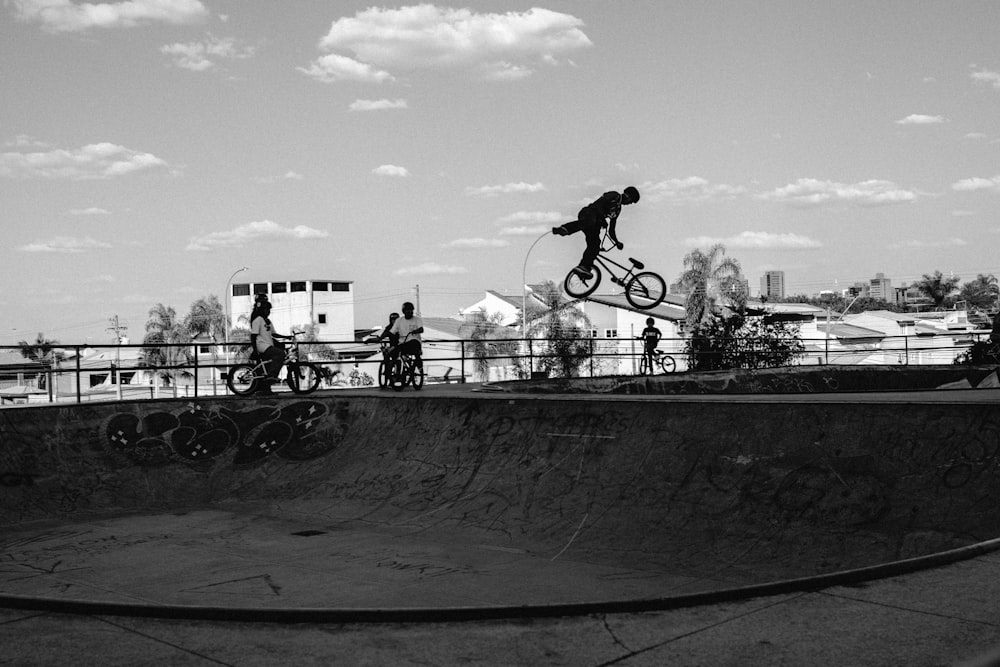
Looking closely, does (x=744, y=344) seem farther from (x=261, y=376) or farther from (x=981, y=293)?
(x=981, y=293)

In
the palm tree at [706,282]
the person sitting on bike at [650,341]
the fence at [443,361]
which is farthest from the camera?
the palm tree at [706,282]

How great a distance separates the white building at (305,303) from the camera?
313 feet

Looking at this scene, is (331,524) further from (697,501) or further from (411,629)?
(411,629)

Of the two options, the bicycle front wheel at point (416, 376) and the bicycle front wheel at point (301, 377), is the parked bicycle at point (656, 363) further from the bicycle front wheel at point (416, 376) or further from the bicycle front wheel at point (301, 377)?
the bicycle front wheel at point (301, 377)

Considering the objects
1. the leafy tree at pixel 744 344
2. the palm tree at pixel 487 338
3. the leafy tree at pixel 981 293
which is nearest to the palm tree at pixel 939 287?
the leafy tree at pixel 981 293

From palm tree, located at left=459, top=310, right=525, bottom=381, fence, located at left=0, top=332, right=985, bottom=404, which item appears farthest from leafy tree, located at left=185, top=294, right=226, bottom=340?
palm tree, located at left=459, top=310, right=525, bottom=381

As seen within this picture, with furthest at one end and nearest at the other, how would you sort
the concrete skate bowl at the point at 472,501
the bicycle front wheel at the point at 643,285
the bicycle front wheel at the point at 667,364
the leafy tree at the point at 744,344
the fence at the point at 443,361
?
the leafy tree at the point at 744,344, the bicycle front wheel at the point at 667,364, the bicycle front wheel at the point at 643,285, the fence at the point at 443,361, the concrete skate bowl at the point at 472,501

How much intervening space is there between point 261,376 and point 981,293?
118097 millimetres

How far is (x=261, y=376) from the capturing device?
15.4m

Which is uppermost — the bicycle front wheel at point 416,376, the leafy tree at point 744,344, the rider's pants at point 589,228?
the rider's pants at point 589,228

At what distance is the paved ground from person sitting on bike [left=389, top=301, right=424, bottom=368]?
2.27 metres

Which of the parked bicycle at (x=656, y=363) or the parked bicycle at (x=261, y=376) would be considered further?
the parked bicycle at (x=656, y=363)

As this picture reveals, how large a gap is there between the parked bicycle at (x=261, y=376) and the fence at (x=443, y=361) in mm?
303

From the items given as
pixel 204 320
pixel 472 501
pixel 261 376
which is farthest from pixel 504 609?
pixel 204 320
